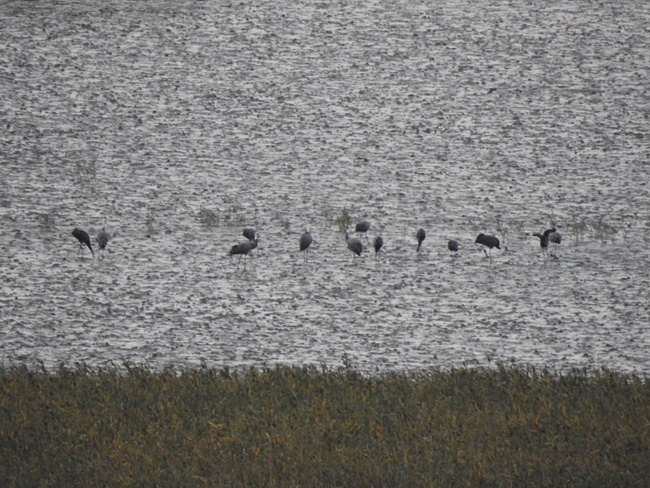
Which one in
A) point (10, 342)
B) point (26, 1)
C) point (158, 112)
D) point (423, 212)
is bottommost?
point (10, 342)

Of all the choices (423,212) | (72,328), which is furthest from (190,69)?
(72,328)

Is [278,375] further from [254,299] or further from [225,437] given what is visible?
[254,299]

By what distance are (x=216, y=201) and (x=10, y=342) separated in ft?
22.2

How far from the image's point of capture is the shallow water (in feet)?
35.9

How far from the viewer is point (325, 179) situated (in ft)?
58.0

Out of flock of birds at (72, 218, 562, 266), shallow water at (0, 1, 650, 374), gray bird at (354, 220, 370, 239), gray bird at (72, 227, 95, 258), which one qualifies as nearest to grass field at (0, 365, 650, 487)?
shallow water at (0, 1, 650, 374)

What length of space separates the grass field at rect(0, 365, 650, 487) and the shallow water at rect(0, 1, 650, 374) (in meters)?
1.26

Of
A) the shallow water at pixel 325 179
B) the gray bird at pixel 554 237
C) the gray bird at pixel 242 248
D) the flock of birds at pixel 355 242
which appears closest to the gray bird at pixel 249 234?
the flock of birds at pixel 355 242

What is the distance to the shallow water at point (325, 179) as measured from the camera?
10953 millimetres

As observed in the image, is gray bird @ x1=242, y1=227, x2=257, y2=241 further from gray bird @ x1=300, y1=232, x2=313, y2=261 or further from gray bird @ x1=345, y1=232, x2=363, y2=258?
gray bird @ x1=345, y1=232, x2=363, y2=258

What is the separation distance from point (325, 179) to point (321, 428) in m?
10.9

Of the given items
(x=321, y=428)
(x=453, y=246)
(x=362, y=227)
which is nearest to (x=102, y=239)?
(x=362, y=227)

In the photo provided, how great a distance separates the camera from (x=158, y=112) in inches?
815

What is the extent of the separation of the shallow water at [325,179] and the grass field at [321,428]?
1.26m
